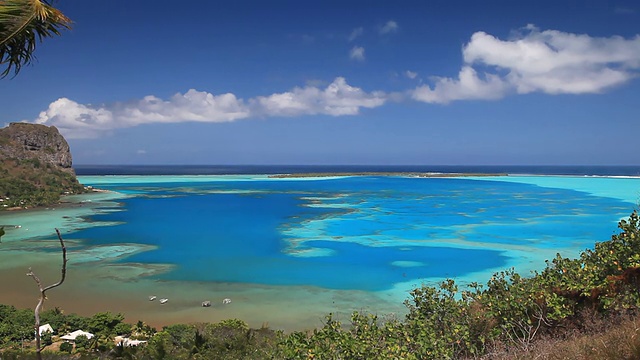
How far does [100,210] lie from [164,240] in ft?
50.2

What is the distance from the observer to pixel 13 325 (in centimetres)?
962

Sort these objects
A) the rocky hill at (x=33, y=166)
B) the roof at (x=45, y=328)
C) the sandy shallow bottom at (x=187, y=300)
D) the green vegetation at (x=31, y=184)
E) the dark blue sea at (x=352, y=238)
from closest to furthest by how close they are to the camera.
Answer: the roof at (x=45, y=328) → the sandy shallow bottom at (x=187, y=300) → the dark blue sea at (x=352, y=238) → the green vegetation at (x=31, y=184) → the rocky hill at (x=33, y=166)

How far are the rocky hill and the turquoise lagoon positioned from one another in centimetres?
821

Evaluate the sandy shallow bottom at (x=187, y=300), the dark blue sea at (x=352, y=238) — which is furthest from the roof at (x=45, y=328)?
the dark blue sea at (x=352, y=238)

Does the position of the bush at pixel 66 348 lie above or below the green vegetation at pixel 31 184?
below

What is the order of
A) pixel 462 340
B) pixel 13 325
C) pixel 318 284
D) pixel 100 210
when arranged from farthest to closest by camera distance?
1. pixel 100 210
2. pixel 318 284
3. pixel 13 325
4. pixel 462 340

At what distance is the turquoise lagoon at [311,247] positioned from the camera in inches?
545

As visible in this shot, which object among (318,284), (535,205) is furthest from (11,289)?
(535,205)

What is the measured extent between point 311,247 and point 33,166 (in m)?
45.9

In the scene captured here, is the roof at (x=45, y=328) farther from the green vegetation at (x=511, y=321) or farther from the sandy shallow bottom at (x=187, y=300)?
the green vegetation at (x=511, y=321)

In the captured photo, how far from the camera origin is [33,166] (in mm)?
51906

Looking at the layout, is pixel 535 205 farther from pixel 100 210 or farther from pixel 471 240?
pixel 100 210

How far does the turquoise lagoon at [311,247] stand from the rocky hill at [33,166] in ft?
26.9

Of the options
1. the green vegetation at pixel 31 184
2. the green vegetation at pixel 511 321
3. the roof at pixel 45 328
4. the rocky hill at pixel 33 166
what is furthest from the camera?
the rocky hill at pixel 33 166
